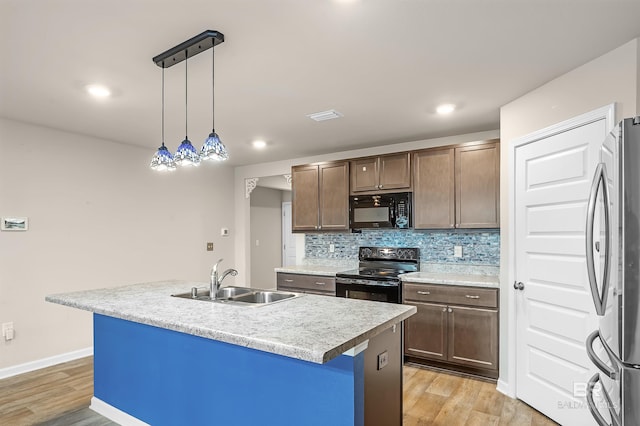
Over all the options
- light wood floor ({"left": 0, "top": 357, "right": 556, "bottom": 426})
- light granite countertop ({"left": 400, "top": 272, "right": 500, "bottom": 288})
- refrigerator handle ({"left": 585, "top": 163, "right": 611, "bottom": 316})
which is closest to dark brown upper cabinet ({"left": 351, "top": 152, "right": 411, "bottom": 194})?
light granite countertop ({"left": 400, "top": 272, "right": 500, "bottom": 288})

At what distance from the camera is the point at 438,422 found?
2.57 metres

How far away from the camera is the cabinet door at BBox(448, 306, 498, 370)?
323 cm

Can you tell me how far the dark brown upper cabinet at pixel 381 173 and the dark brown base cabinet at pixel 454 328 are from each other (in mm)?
1084

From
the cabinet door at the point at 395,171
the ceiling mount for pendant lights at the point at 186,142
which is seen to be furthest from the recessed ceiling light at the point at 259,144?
the ceiling mount for pendant lights at the point at 186,142

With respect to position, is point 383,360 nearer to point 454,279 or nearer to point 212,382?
point 212,382

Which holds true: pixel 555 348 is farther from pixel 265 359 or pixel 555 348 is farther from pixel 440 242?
pixel 265 359

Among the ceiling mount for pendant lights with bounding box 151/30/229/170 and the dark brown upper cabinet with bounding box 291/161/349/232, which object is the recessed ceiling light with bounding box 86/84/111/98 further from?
the dark brown upper cabinet with bounding box 291/161/349/232

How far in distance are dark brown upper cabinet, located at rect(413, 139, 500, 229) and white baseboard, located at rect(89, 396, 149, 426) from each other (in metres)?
2.91

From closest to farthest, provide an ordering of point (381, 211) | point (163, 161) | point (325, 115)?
1. point (163, 161)
2. point (325, 115)
3. point (381, 211)

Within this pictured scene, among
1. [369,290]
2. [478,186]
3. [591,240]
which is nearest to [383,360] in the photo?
[591,240]

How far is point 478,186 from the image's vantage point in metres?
3.54

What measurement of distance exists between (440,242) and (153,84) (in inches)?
122

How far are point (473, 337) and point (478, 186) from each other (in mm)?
1365

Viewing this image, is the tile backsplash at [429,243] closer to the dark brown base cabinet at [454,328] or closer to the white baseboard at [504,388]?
the dark brown base cabinet at [454,328]
